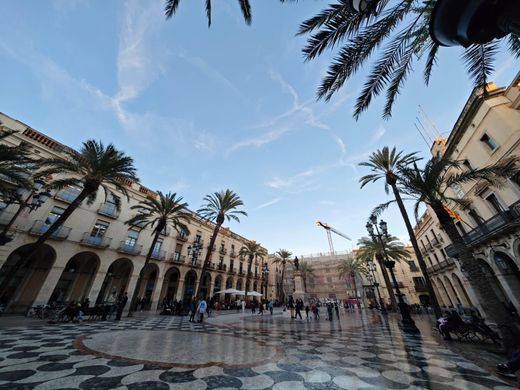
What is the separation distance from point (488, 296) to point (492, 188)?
11.5 m

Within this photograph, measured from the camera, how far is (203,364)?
15.3 ft

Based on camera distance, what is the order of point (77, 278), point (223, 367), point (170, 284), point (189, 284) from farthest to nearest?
1. point (189, 284)
2. point (170, 284)
3. point (77, 278)
4. point (223, 367)

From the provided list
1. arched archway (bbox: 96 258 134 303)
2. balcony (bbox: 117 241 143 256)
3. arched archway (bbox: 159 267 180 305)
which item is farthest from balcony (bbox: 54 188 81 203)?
arched archway (bbox: 159 267 180 305)

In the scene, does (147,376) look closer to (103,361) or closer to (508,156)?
(103,361)

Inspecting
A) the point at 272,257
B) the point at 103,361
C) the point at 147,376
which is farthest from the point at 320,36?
the point at 272,257

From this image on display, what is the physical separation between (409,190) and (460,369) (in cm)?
817

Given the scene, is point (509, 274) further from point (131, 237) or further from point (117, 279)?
point (117, 279)

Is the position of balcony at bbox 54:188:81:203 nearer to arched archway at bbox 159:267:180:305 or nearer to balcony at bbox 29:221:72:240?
balcony at bbox 29:221:72:240

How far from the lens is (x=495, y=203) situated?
A: 14594 millimetres

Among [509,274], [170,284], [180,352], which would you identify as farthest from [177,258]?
[509,274]

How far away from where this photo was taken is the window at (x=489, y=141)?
1362 cm

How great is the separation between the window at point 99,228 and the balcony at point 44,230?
86.5 inches

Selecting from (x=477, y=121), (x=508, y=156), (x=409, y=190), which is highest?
(x=477, y=121)

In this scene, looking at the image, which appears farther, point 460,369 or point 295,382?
point 460,369
